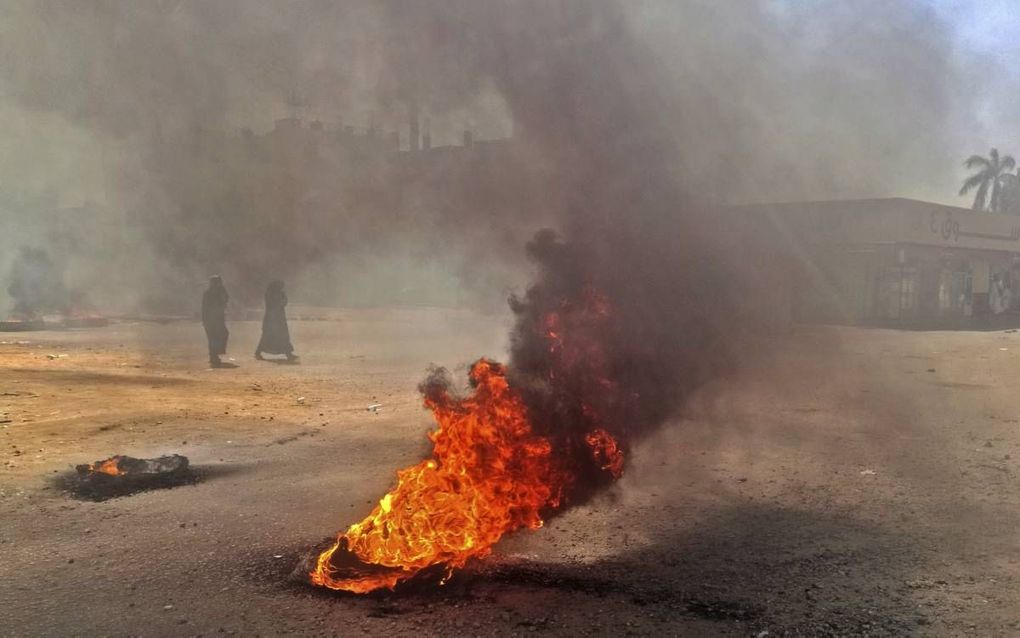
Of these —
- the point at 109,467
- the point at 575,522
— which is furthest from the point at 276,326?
the point at 575,522

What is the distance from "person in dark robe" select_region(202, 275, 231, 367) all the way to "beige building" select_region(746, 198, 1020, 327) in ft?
45.6

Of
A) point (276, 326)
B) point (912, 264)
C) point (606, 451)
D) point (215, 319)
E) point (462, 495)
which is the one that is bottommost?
point (462, 495)

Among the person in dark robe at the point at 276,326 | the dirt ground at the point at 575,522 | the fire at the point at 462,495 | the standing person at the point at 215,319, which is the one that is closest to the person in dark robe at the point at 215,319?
the standing person at the point at 215,319

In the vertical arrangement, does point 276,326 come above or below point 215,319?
below

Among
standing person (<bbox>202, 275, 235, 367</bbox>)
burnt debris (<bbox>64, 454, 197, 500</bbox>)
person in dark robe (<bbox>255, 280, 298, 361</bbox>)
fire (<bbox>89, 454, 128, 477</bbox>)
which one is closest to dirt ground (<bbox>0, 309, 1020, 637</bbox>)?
burnt debris (<bbox>64, 454, 197, 500</bbox>)

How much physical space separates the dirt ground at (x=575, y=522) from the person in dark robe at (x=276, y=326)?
12.4ft

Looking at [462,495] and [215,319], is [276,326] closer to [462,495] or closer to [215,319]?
[215,319]

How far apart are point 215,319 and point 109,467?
8.24 metres

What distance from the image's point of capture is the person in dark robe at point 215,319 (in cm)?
1398

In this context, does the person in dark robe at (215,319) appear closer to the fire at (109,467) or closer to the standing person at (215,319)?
the standing person at (215,319)

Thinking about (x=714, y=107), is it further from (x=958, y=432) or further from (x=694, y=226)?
(x=958, y=432)

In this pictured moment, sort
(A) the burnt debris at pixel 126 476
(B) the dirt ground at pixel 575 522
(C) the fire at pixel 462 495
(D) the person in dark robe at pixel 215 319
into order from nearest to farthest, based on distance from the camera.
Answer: (B) the dirt ground at pixel 575 522 < (C) the fire at pixel 462 495 < (A) the burnt debris at pixel 126 476 < (D) the person in dark robe at pixel 215 319

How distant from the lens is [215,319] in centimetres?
1398


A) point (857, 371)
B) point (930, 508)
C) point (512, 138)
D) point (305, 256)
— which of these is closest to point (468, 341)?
point (305, 256)
